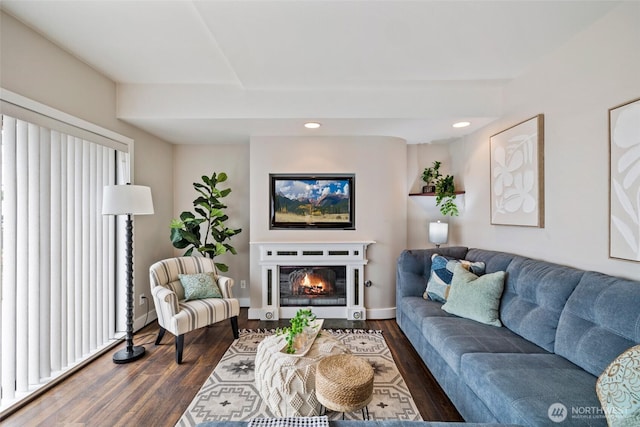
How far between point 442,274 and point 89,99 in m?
3.69

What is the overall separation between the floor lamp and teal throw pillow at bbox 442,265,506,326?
2879 mm

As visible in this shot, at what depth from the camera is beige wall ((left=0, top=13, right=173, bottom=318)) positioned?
189cm

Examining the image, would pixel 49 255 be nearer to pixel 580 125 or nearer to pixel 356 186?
pixel 356 186

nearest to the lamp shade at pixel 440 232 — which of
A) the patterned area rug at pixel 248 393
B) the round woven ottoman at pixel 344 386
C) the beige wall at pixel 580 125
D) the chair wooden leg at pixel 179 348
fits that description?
the beige wall at pixel 580 125

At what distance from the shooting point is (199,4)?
1634 millimetres

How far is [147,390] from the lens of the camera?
211 centimetres

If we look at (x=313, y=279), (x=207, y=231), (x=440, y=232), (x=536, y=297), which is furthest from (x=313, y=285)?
(x=536, y=297)

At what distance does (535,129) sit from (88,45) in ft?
12.2

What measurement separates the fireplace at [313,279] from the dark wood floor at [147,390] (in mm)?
722

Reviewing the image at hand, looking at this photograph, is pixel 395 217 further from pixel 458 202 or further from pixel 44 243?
pixel 44 243

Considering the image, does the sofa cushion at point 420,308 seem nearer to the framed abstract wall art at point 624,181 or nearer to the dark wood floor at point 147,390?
→ the dark wood floor at point 147,390

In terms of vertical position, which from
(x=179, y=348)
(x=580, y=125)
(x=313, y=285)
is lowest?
(x=179, y=348)

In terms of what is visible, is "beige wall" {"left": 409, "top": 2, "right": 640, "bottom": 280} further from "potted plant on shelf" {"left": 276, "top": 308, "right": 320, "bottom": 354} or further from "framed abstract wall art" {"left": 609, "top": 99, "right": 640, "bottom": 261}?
"potted plant on shelf" {"left": 276, "top": 308, "right": 320, "bottom": 354}

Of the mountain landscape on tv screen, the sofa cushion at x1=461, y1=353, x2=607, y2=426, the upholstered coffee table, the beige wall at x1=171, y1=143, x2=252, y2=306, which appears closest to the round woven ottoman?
the upholstered coffee table
